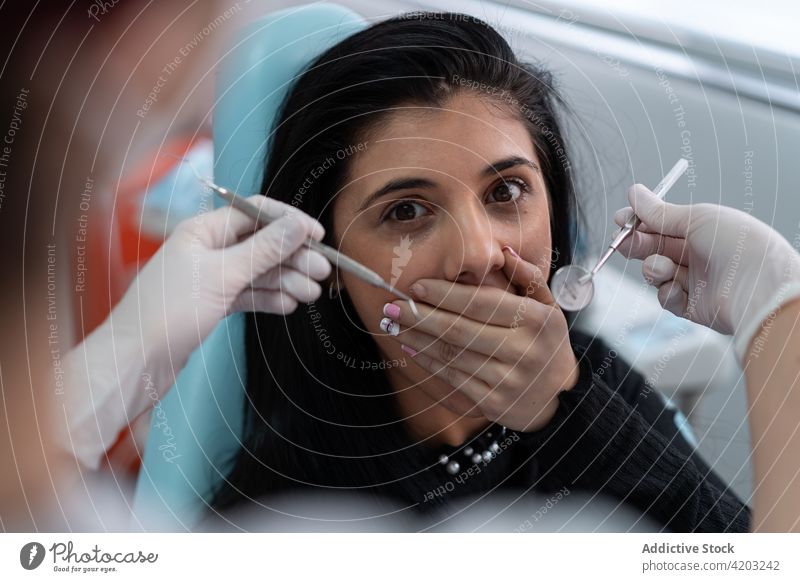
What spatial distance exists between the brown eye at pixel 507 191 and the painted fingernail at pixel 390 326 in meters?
0.12

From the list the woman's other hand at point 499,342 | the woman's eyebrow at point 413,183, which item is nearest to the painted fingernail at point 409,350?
the woman's other hand at point 499,342

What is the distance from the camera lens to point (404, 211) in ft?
1.96

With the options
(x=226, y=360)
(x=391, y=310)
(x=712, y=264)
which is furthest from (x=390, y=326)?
(x=712, y=264)

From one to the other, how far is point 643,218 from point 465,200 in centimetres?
16

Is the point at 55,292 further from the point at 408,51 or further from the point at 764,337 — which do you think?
the point at 764,337

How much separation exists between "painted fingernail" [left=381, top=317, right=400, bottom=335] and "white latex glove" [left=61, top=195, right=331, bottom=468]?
6cm

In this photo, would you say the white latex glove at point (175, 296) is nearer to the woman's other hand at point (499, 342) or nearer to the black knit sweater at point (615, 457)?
the woman's other hand at point (499, 342)

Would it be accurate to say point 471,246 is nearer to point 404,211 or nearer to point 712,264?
point 404,211

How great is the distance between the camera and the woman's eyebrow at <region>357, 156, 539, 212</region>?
595 millimetres

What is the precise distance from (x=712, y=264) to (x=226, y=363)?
15.7 inches

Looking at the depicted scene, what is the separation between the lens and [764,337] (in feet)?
2.20

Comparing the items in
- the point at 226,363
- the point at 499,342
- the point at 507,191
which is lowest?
the point at 226,363

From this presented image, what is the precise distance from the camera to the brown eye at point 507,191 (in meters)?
0.61

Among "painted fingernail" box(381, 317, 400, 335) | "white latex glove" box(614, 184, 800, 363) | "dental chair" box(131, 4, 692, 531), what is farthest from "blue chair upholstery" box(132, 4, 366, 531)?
"white latex glove" box(614, 184, 800, 363)
